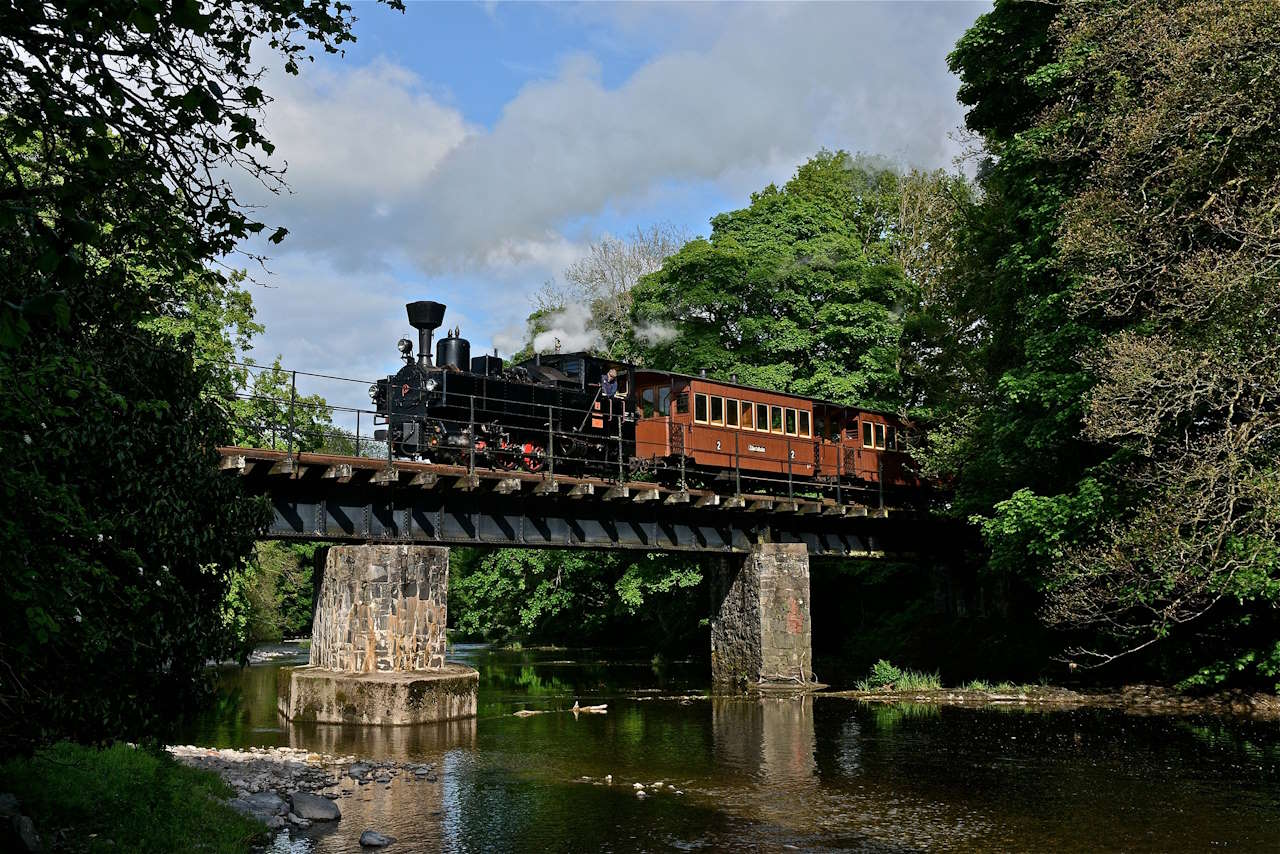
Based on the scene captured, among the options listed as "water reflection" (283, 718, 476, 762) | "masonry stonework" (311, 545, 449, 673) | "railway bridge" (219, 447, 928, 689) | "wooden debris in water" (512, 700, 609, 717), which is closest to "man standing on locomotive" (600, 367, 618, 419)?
"railway bridge" (219, 447, 928, 689)

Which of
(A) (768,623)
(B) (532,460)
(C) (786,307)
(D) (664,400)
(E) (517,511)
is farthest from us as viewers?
(C) (786,307)

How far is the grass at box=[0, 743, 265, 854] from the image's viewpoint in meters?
9.98

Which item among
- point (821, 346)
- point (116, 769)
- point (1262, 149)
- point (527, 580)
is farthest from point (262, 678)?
point (1262, 149)

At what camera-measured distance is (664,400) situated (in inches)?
1275

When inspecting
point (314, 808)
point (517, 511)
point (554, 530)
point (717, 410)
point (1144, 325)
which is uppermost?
point (717, 410)

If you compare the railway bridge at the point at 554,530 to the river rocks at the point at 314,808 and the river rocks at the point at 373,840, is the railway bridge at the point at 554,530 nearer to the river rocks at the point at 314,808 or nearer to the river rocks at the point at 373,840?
the river rocks at the point at 314,808

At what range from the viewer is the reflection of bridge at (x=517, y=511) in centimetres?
2233

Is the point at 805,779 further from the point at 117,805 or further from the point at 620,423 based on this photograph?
the point at 620,423

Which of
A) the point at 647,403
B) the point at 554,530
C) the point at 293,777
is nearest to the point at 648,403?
the point at 647,403

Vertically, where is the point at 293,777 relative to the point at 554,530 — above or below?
below

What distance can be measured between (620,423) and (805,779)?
16.2 m

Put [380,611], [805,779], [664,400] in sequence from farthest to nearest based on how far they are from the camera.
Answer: [664,400], [380,611], [805,779]

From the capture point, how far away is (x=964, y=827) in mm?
13031

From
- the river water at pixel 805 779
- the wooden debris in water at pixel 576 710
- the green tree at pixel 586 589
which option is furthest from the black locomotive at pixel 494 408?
the green tree at pixel 586 589
